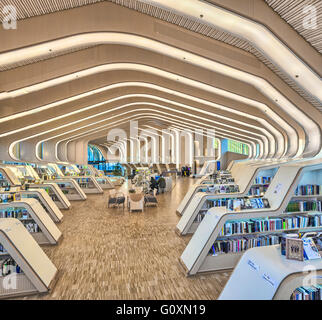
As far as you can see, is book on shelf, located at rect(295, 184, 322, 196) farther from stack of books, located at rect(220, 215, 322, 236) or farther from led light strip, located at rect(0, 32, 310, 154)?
led light strip, located at rect(0, 32, 310, 154)

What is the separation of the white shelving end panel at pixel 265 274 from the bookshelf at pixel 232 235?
141 centimetres

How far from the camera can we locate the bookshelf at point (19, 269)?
3.81 m

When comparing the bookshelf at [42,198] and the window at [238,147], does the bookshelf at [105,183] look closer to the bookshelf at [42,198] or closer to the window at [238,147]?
the bookshelf at [42,198]

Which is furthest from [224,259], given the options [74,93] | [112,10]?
[74,93]

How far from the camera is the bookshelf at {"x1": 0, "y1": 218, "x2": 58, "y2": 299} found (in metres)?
3.81

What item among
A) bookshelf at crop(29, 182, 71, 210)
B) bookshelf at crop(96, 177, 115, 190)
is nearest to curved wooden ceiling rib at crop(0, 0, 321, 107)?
bookshelf at crop(29, 182, 71, 210)

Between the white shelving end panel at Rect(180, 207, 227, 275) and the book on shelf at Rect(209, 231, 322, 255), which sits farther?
the book on shelf at Rect(209, 231, 322, 255)

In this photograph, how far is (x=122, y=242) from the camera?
6.52 metres

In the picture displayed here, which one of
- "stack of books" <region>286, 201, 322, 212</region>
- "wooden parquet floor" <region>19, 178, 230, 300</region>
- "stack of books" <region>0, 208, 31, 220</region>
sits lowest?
"wooden parquet floor" <region>19, 178, 230, 300</region>

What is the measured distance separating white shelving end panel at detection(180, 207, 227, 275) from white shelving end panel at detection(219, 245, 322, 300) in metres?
1.42

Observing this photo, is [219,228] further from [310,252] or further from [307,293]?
[307,293]

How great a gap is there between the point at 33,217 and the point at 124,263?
2.61m

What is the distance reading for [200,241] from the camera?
480cm
